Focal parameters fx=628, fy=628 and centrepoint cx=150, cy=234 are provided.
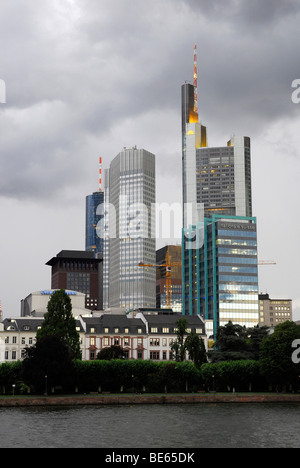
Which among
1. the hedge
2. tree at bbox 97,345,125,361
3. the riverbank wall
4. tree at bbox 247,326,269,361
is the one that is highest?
tree at bbox 247,326,269,361

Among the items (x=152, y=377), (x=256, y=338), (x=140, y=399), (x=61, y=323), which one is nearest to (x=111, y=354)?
(x=61, y=323)

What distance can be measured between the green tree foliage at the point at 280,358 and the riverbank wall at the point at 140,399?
6.94m

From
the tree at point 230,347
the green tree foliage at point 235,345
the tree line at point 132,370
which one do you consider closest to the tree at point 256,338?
the green tree foliage at point 235,345

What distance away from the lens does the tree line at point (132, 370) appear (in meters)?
130

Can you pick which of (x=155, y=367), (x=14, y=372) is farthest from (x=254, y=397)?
(x=14, y=372)

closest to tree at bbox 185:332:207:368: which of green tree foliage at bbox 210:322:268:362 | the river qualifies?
green tree foliage at bbox 210:322:268:362

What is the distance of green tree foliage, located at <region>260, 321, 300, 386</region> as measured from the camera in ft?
446

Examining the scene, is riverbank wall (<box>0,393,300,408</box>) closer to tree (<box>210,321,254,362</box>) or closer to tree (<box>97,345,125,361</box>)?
tree (<box>210,321,254,362</box>)

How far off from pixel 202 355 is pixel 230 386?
1038cm

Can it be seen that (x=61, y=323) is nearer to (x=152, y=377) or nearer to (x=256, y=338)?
(x=152, y=377)

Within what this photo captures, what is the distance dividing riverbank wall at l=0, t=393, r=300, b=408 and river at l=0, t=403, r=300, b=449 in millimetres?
7001

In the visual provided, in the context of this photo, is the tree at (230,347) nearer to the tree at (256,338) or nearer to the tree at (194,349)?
the tree at (256,338)

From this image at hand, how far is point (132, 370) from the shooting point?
141625 millimetres
